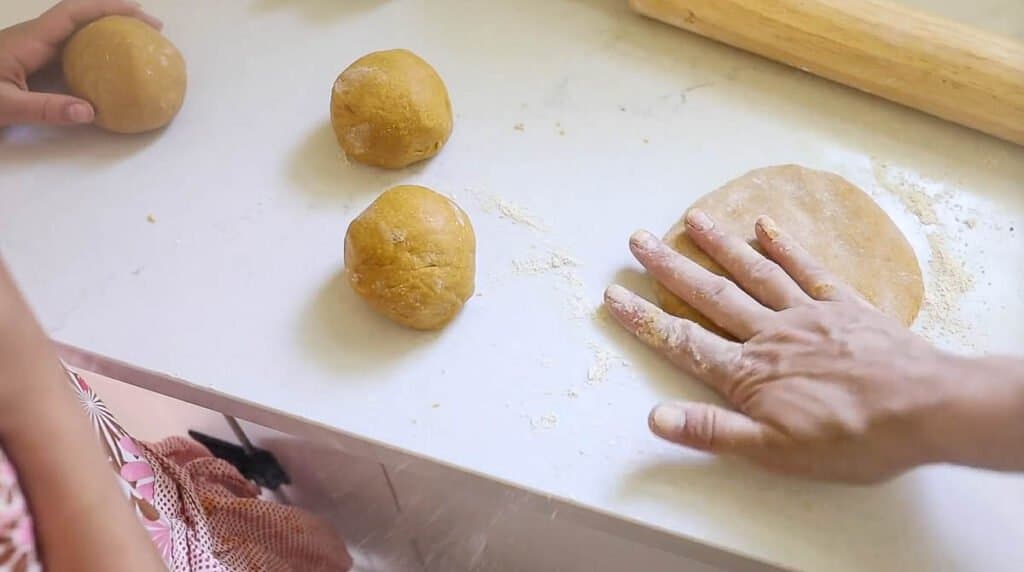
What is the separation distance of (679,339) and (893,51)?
0.36 metres

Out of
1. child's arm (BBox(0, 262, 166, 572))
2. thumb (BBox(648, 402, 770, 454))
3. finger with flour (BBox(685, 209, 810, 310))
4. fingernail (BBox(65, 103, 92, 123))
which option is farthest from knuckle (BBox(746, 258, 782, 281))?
fingernail (BBox(65, 103, 92, 123))

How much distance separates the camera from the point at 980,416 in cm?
55

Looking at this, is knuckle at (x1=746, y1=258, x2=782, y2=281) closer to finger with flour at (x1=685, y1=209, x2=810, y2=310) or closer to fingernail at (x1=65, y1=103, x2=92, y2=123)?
finger with flour at (x1=685, y1=209, x2=810, y2=310)

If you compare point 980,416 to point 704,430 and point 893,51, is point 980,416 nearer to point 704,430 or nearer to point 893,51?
point 704,430

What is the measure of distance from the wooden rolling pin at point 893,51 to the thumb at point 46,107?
57cm

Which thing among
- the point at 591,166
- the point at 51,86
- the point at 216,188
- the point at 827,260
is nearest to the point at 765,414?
the point at 827,260

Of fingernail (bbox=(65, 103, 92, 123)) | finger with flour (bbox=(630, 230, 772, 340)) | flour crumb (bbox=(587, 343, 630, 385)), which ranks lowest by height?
flour crumb (bbox=(587, 343, 630, 385))

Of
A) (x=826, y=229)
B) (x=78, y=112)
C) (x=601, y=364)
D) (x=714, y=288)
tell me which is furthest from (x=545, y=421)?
(x=78, y=112)

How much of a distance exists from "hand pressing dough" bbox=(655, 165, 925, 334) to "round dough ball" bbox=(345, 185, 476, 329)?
0.17 metres

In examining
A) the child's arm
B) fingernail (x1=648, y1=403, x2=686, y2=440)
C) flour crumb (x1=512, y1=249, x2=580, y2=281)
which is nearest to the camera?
the child's arm

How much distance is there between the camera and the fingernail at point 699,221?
72cm

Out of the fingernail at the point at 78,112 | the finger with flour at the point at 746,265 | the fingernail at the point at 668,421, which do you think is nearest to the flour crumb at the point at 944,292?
the finger with flour at the point at 746,265

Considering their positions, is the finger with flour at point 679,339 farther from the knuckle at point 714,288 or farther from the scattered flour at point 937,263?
the scattered flour at point 937,263

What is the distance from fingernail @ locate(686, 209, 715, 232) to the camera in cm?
72
